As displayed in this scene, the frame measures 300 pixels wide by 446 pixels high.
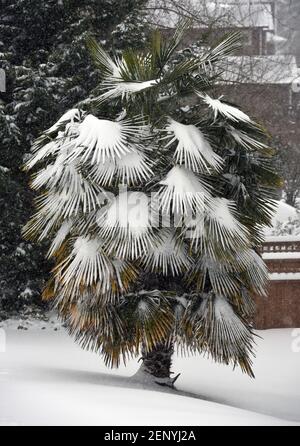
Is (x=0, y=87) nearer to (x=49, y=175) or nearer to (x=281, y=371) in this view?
(x=49, y=175)

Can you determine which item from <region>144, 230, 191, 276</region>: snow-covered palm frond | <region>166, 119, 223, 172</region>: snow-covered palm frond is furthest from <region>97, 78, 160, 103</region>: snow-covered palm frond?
<region>144, 230, 191, 276</region>: snow-covered palm frond

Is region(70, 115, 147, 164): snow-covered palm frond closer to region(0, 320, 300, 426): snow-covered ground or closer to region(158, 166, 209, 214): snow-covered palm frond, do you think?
region(158, 166, 209, 214): snow-covered palm frond

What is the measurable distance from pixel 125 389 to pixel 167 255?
1375 mm

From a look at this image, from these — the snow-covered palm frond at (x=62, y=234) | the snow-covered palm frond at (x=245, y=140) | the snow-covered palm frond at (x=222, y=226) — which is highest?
the snow-covered palm frond at (x=245, y=140)

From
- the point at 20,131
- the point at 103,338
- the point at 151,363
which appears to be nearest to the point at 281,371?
the point at 151,363

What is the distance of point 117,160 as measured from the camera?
6891 mm

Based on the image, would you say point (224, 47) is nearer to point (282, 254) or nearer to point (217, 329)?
point (217, 329)

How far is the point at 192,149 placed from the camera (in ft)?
22.9

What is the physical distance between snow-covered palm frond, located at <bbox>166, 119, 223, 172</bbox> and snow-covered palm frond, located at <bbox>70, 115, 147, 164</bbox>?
0.32 meters

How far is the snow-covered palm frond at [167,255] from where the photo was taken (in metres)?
7.00

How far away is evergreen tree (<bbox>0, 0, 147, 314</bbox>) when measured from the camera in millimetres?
11312

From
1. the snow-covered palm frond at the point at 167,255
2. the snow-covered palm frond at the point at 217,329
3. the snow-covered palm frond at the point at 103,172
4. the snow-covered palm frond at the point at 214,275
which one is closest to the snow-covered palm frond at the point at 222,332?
the snow-covered palm frond at the point at 217,329

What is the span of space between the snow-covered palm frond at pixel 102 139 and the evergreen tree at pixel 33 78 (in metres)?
4.26

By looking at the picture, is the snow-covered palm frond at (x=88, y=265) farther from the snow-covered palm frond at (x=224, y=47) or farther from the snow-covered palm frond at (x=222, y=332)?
the snow-covered palm frond at (x=224, y=47)
